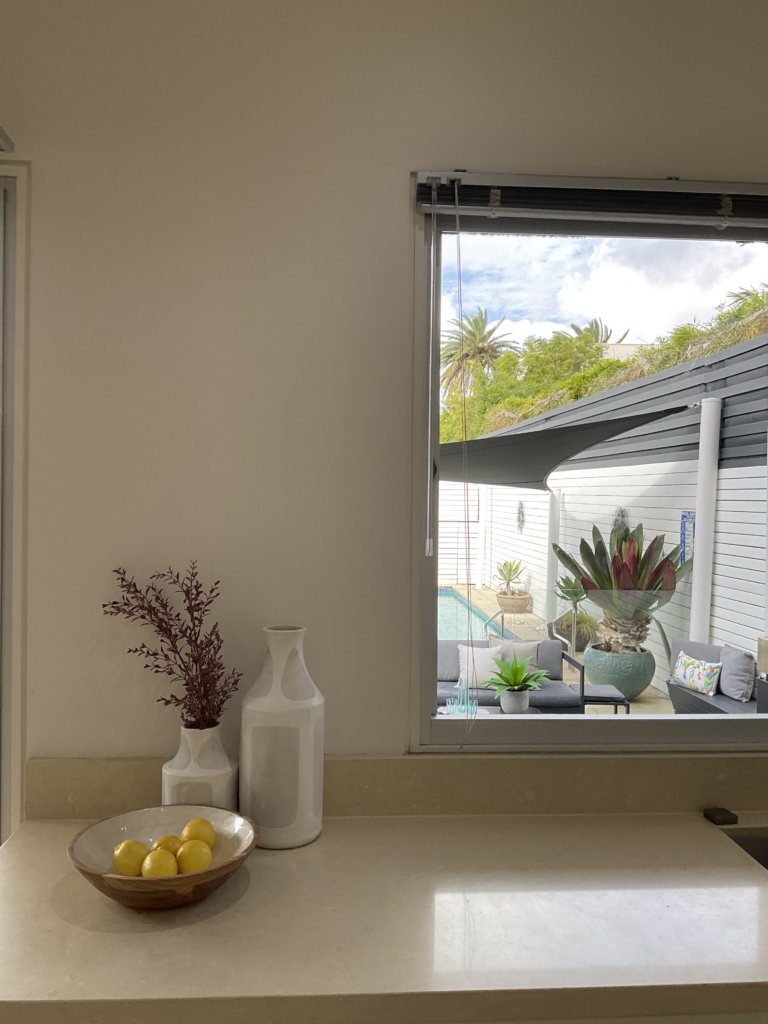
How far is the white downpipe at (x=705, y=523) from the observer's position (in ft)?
5.28

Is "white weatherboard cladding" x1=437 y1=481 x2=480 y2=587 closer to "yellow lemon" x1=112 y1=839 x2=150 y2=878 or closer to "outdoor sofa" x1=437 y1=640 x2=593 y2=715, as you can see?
A: "outdoor sofa" x1=437 y1=640 x2=593 y2=715

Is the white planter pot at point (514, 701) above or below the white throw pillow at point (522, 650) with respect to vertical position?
below

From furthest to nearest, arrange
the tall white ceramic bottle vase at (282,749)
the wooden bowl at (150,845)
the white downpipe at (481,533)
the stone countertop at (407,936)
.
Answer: the white downpipe at (481,533), the tall white ceramic bottle vase at (282,749), the wooden bowl at (150,845), the stone countertop at (407,936)

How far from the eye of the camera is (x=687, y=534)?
1609 millimetres

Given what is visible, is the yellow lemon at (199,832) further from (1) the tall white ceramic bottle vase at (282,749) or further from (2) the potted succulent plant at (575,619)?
(2) the potted succulent plant at (575,619)

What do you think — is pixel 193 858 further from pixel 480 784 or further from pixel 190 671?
pixel 480 784

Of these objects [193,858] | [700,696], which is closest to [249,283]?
[193,858]

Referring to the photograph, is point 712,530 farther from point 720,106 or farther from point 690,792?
point 720,106

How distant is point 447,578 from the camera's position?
1554 millimetres

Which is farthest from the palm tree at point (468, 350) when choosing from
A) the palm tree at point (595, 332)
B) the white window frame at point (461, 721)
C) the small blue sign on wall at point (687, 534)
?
the small blue sign on wall at point (687, 534)

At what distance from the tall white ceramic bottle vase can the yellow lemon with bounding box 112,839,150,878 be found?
238 millimetres

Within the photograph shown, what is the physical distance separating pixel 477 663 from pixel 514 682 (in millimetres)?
95

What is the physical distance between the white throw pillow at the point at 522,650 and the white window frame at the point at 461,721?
0.40ft

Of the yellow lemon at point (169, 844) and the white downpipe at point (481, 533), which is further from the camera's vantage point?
the white downpipe at point (481, 533)
